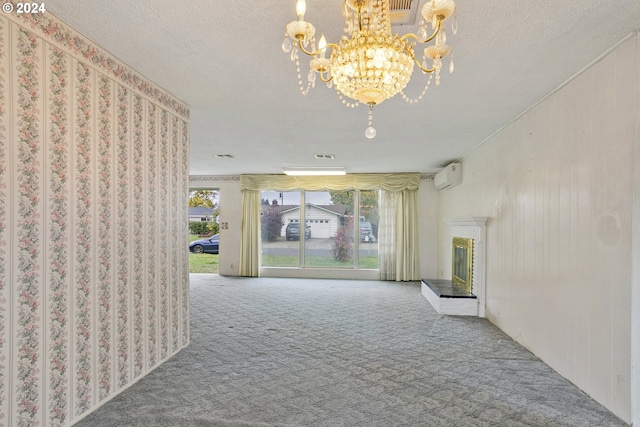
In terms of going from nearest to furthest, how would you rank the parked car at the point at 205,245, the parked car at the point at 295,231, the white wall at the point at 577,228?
the white wall at the point at 577,228 → the parked car at the point at 295,231 → the parked car at the point at 205,245

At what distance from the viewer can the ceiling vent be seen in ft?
5.23

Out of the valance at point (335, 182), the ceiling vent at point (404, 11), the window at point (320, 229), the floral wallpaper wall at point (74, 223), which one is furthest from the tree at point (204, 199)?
the ceiling vent at point (404, 11)

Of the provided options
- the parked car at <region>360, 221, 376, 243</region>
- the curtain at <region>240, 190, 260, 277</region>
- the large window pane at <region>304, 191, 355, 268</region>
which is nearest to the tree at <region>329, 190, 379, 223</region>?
the large window pane at <region>304, 191, 355, 268</region>

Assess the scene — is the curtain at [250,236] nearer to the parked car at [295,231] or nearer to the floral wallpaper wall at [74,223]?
the parked car at [295,231]

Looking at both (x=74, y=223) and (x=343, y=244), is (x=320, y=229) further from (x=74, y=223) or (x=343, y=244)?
(x=74, y=223)

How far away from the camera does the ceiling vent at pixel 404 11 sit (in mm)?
1594

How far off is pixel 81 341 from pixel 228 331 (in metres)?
1.84

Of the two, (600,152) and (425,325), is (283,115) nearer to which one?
(600,152)

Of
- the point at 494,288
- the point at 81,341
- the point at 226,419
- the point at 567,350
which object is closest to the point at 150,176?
the point at 81,341

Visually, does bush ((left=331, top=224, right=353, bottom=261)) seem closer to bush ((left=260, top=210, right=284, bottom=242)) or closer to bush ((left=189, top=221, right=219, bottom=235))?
bush ((left=260, top=210, right=284, bottom=242))

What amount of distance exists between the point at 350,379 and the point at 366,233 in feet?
15.9

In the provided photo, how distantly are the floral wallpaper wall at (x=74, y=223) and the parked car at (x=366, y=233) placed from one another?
4994 millimetres

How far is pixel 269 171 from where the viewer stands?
22.9 ft

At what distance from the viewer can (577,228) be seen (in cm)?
240
